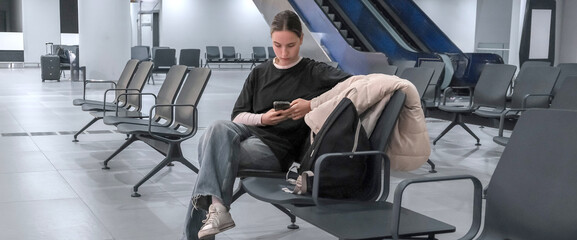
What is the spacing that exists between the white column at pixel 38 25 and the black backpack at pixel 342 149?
2260cm

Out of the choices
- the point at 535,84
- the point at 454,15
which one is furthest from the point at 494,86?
the point at 454,15

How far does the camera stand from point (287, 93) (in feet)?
10.6

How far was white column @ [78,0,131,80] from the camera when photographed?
1299 cm

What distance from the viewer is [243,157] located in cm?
312

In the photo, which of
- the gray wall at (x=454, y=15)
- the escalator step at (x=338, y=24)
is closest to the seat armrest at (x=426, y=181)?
the escalator step at (x=338, y=24)

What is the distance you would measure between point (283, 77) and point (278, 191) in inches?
27.6

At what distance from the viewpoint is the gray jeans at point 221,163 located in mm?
2898

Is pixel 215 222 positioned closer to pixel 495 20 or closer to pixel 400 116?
pixel 400 116

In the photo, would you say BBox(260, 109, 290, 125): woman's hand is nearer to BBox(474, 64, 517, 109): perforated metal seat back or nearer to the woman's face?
the woman's face

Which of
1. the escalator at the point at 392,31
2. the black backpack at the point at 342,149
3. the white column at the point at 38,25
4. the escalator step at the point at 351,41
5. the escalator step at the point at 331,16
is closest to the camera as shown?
the black backpack at the point at 342,149

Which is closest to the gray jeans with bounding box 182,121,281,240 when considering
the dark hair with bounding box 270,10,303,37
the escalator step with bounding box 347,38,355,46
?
the dark hair with bounding box 270,10,303,37

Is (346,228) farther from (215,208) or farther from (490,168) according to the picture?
(490,168)

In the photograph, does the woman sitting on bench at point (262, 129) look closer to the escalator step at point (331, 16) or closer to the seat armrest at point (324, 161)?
the seat armrest at point (324, 161)

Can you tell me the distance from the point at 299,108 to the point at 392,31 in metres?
11.1
